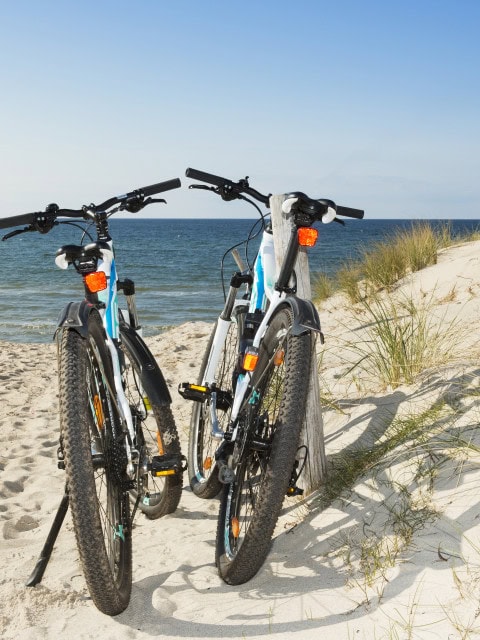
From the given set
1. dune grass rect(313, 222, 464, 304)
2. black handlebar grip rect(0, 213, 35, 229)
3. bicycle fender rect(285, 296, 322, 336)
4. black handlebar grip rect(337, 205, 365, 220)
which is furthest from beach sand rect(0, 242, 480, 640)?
dune grass rect(313, 222, 464, 304)

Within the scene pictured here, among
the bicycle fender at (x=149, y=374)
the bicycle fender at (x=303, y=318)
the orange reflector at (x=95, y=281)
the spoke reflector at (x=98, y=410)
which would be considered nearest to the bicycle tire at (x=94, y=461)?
the spoke reflector at (x=98, y=410)

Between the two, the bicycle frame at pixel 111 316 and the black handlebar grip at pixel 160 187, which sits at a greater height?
the black handlebar grip at pixel 160 187

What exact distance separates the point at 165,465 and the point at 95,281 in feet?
3.12

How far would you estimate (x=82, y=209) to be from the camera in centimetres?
350

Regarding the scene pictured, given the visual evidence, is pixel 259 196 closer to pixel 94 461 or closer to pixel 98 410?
pixel 98 410

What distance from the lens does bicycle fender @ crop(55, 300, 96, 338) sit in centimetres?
275

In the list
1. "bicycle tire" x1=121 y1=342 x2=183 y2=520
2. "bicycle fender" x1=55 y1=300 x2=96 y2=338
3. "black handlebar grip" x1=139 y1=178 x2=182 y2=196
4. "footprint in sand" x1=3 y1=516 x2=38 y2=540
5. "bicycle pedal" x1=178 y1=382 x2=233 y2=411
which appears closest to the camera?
"bicycle fender" x1=55 y1=300 x2=96 y2=338

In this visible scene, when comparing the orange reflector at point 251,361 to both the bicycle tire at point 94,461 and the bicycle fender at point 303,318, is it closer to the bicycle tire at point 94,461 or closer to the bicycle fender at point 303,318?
the bicycle fender at point 303,318

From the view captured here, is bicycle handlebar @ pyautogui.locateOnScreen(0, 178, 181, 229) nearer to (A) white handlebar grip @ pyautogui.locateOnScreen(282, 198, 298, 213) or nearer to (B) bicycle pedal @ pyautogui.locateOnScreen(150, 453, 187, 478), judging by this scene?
(A) white handlebar grip @ pyautogui.locateOnScreen(282, 198, 298, 213)

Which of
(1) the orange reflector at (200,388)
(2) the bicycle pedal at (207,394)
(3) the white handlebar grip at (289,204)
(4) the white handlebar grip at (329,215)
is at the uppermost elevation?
(3) the white handlebar grip at (289,204)

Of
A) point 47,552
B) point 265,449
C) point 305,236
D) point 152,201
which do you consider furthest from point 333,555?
point 152,201

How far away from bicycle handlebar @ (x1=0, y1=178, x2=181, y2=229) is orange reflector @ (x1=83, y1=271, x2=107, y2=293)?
0.48 metres

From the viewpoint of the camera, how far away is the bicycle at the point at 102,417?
2.60 meters

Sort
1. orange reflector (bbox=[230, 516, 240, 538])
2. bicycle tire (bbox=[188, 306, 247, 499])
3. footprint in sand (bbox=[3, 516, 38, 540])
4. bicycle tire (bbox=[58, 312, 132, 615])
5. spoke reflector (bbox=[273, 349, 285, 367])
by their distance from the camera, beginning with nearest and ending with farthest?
bicycle tire (bbox=[58, 312, 132, 615])
spoke reflector (bbox=[273, 349, 285, 367])
orange reflector (bbox=[230, 516, 240, 538])
footprint in sand (bbox=[3, 516, 38, 540])
bicycle tire (bbox=[188, 306, 247, 499])
